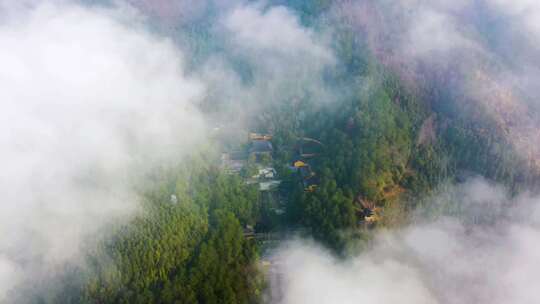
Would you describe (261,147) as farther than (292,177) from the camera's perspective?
Yes

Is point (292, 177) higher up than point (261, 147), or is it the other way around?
point (261, 147)

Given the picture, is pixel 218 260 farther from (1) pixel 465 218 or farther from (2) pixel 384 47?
(2) pixel 384 47

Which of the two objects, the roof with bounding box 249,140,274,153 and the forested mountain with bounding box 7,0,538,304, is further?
the roof with bounding box 249,140,274,153

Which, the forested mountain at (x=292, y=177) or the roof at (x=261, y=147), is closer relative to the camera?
the forested mountain at (x=292, y=177)

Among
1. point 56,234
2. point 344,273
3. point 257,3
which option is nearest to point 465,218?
point 344,273
